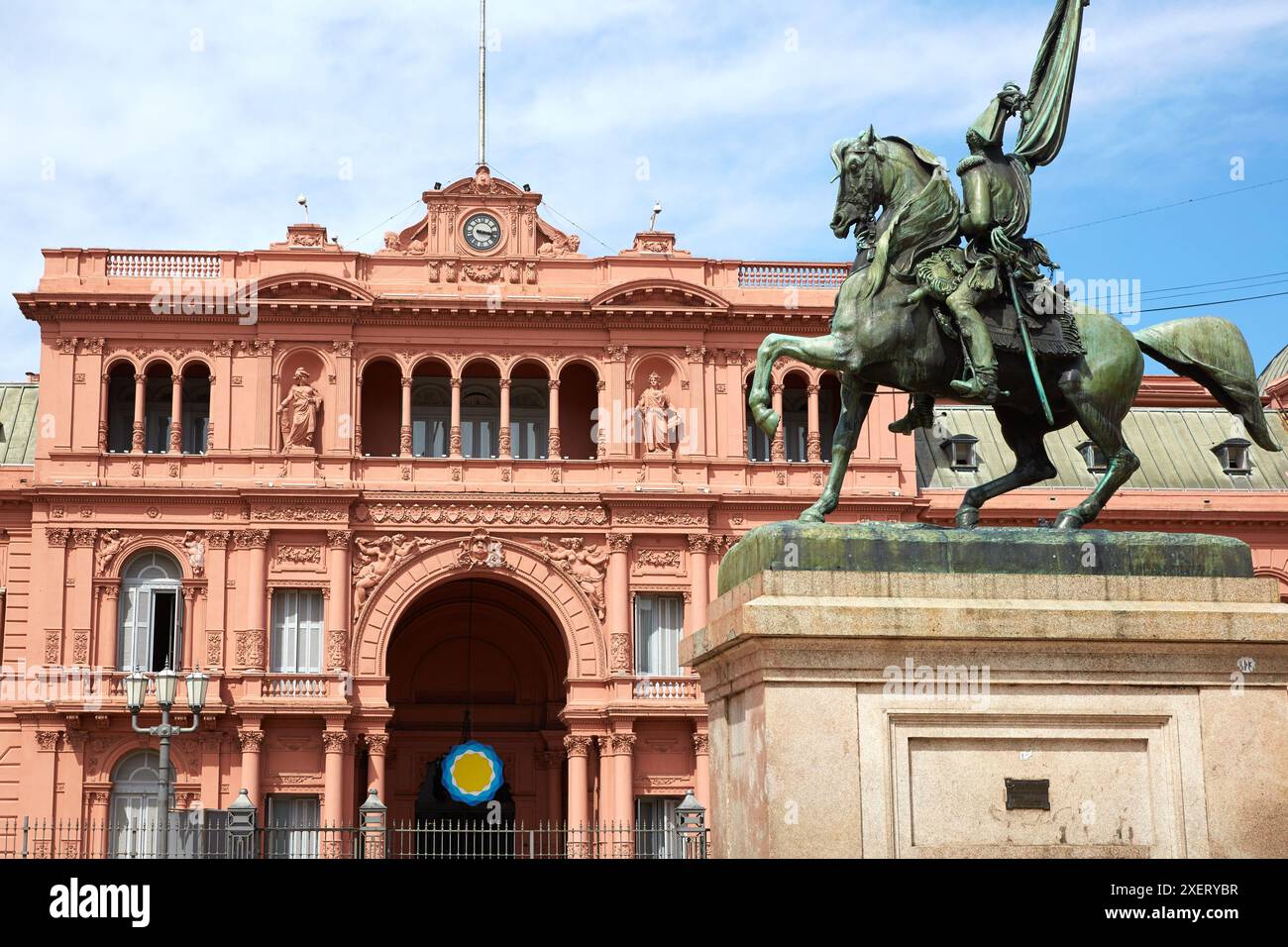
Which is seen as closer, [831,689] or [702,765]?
[831,689]

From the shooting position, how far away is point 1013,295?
479 inches

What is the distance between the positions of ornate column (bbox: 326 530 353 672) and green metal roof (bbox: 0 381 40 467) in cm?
1030

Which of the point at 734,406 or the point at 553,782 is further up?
the point at 734,406

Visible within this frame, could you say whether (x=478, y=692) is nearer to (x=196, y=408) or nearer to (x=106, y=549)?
(x=196, y=408)

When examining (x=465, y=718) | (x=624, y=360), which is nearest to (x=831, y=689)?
(x=624, y=360)

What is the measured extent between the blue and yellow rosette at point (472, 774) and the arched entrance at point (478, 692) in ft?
4.40

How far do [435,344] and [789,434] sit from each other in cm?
1040

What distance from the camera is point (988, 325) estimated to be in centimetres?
1209

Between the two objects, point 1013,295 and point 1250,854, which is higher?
point 1013,295

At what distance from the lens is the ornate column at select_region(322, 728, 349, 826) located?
42.8 metres

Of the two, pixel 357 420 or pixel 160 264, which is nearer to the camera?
pixel 357 420

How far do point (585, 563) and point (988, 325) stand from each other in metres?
34.0

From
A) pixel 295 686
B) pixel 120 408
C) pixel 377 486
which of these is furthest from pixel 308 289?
pixel 295 686
